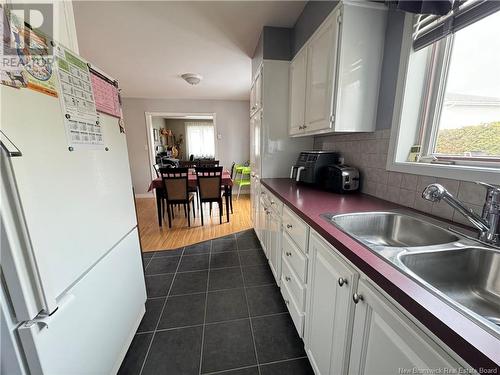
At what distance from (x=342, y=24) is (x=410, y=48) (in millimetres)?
418

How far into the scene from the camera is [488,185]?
0.75m

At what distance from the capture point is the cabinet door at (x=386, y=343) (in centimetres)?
46

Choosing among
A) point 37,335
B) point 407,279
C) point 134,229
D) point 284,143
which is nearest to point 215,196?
point 284,143

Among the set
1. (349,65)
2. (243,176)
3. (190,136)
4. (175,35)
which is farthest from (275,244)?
(190,136)

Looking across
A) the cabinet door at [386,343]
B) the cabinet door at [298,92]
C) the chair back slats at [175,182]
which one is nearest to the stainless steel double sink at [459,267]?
the cabinet door at [386,343]

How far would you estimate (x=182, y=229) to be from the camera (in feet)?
10.5

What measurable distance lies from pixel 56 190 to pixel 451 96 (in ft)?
6.26

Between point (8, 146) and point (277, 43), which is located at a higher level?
point (277, 43)

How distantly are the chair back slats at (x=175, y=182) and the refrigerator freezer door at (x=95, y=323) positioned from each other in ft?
5.51

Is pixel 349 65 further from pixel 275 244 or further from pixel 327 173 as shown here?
pixel 275 244

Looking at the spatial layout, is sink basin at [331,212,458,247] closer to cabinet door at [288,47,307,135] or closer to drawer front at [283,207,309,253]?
drawer front at [283,207,309,253]

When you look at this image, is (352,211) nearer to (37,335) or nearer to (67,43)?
(37,335)

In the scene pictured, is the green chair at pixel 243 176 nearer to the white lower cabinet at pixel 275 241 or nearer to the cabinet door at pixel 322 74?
the white lower cabinet at pixel 275 241

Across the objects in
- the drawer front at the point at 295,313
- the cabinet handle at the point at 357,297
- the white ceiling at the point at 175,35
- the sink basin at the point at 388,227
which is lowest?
the drawer front at the point at 295,313
